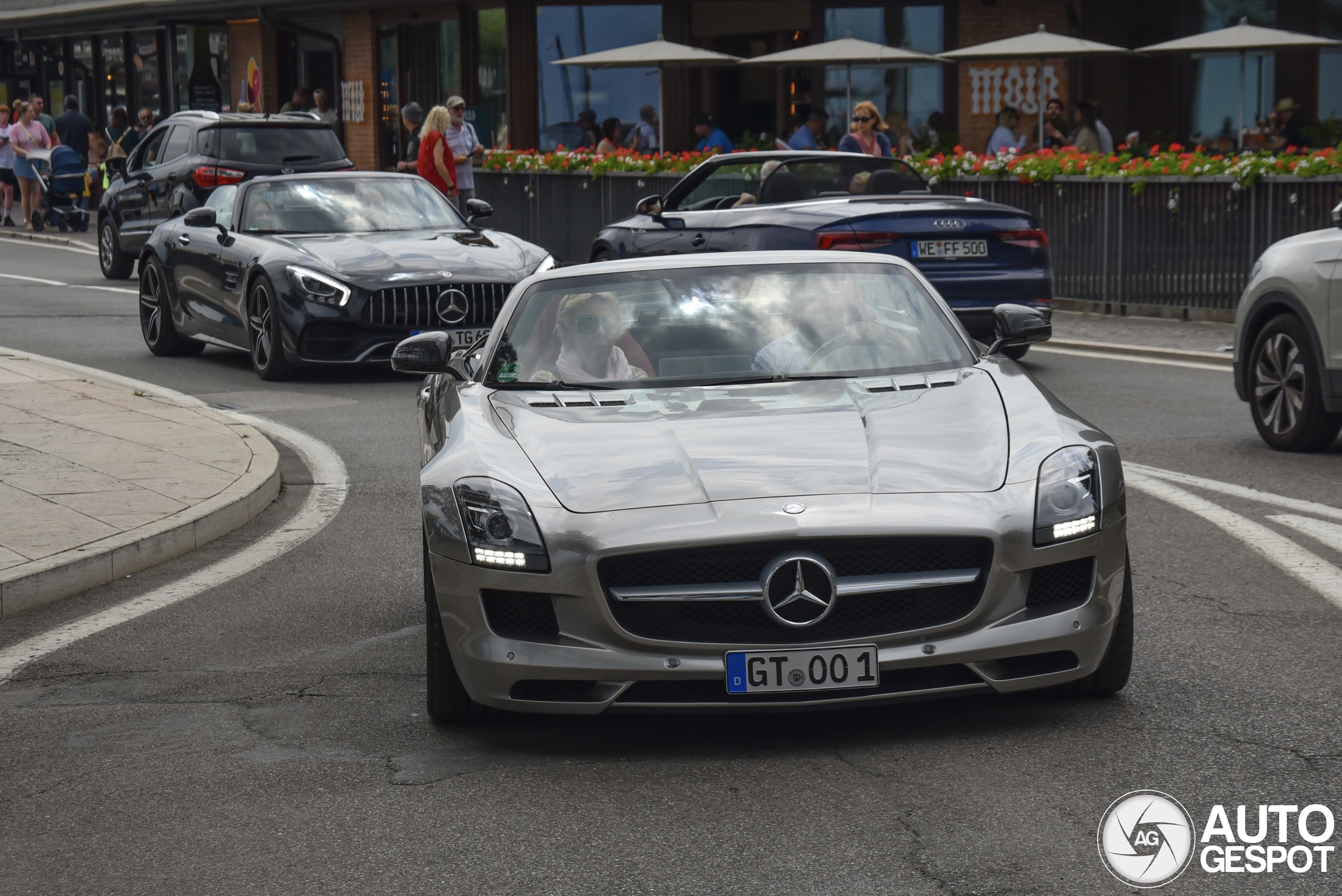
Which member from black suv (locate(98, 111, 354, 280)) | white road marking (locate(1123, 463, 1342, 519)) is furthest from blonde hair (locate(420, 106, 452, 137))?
white road marking (locate(1123, 463, 1342, 519))

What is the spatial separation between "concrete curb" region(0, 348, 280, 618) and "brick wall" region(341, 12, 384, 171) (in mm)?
27055

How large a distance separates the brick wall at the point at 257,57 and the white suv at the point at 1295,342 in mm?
31229

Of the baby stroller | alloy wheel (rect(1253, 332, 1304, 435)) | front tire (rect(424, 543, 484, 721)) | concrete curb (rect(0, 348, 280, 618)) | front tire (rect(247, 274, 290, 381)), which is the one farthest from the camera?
the baby stroller

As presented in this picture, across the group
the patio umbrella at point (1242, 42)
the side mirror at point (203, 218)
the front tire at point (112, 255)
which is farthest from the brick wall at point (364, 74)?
the side mirror at point (203, 218)

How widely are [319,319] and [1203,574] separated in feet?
25.6

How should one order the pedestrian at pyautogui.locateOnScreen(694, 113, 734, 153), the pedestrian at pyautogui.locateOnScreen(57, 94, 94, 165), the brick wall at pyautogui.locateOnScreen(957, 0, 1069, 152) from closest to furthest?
the pedestrian at pyautogui.locateOnScreen(694, 113, 734, 153), the brick wall at pyautogui.locateOnScreen(957, 0, 1069, 152), the pedestrian at pyautogui.locateOnScreen(57, 94, 94, 165)

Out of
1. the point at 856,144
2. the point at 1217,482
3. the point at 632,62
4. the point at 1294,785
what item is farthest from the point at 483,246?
the point at 632,62

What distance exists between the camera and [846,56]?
25.1m

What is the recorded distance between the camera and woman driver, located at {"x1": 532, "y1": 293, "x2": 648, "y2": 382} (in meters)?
6.00

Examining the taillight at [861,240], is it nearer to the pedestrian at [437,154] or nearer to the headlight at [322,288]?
the headlight at [322,288]

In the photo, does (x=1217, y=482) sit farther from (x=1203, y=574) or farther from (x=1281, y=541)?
(x=1203, y=574)

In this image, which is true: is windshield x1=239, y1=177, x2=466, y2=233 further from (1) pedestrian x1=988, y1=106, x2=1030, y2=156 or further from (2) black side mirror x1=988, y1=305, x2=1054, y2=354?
(1) pedestrian x1=988, y1=106, x2=1030, y2=156

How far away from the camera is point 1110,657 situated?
5.22 m

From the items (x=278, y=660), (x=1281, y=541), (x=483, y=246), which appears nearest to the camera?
(x=278, y=660)
